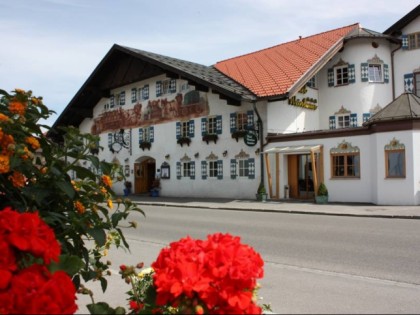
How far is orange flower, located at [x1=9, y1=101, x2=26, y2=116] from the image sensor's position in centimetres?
243

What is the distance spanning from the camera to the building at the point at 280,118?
18641 mm

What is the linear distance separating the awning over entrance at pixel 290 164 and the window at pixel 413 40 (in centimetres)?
933

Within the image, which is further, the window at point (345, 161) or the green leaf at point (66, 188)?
the window at point (345, 161)

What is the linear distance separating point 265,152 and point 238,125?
2.74 meters

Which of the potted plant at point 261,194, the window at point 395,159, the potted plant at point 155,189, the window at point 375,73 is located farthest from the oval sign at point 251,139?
the window at point 375,73

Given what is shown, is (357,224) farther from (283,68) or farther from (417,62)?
(417,62)

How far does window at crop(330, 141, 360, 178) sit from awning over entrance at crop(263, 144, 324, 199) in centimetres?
59

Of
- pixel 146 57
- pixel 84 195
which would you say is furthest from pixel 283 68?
pixel 84 195

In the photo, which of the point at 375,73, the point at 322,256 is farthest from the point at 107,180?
the point at 375,73

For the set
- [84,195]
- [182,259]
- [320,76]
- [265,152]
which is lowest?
[182,259]

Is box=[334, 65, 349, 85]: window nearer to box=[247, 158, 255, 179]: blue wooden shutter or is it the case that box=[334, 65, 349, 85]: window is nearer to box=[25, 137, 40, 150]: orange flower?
box=[247, 158, 255, 179]: blue wooden shutter

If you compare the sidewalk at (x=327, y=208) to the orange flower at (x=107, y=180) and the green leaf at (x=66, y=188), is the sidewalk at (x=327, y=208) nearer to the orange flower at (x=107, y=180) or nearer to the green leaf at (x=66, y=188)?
the orange flower at (x=107, y=180)

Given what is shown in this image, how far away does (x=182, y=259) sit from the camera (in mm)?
1639

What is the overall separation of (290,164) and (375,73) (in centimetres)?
796
